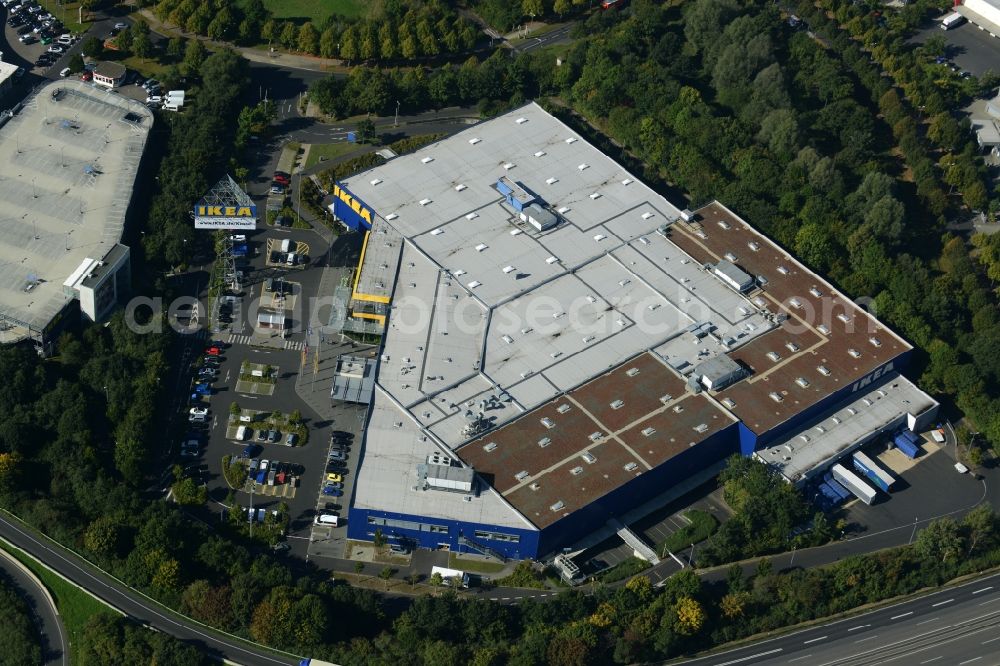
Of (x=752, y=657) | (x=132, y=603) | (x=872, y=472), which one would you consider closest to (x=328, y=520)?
(x=132, y=603)

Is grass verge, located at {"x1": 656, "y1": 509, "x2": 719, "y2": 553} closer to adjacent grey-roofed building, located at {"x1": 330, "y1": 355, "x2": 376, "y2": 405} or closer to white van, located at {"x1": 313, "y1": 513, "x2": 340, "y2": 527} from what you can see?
white van, located at {"x1": 313, "y1": 513, "x2": 340, "y2": 527}

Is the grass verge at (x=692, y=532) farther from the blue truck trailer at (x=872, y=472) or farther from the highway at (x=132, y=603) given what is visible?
the highway at (x=132, y=603)

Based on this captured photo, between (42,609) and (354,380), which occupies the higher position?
(354,380)

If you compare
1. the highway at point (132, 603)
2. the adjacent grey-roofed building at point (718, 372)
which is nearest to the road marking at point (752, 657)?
the adjacent grey-roofed building at point (718, 372)

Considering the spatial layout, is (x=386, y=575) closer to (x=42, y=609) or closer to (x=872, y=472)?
(x=42, y=609)

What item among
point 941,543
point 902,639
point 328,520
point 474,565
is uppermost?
point 941,543
